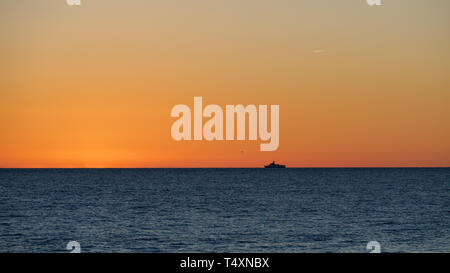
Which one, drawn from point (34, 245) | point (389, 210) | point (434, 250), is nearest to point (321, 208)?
point (389, 210)

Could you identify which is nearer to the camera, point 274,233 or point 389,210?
point 274,233

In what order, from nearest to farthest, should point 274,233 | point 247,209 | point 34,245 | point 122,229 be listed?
point 34,245, point 274,233, point 122,229, point 247,209

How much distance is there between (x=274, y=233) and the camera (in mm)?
51688

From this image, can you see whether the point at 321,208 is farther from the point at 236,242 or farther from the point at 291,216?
the point at 236,242

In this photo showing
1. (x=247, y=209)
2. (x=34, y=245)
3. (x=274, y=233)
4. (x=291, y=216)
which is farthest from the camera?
(x=247, y=209)

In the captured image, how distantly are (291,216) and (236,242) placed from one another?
78.8 ft

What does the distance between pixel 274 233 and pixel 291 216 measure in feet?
56.3
